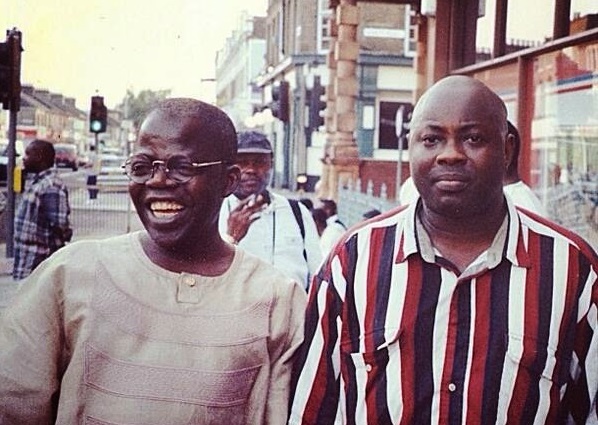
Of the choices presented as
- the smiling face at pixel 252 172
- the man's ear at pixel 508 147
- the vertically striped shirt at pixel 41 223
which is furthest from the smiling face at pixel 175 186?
the vertically striped shirt at pixel 41 223

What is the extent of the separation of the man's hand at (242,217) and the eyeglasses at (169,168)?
142 centimetres

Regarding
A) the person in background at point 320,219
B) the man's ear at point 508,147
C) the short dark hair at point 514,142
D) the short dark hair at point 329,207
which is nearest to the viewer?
the man's ear at point 508,147

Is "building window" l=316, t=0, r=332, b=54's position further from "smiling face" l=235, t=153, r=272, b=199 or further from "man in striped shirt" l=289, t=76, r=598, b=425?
"man in striped shirt" l=289, t=76, r=598, b=425

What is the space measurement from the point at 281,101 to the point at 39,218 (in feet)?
13.7

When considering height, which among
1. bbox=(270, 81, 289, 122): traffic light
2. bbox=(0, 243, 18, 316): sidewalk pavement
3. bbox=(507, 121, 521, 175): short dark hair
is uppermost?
bbox=(270, 81, 289, 122): traffic light

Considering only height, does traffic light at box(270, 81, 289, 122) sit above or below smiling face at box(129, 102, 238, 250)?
above

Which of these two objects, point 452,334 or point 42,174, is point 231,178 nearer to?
point 452,334

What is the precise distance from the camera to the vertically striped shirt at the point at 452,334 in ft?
6.84

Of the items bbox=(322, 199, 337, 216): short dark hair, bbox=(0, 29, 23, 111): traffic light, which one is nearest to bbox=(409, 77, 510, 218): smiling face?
bbox=(322, 199, 337, 216): short dark hair

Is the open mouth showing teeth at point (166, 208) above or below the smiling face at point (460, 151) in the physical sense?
below

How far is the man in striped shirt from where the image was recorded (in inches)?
82.4

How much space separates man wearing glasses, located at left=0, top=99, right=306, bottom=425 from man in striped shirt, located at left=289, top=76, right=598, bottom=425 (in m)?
0.13

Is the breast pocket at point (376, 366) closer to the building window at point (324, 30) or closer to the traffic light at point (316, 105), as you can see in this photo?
the building window at point (324, 30)

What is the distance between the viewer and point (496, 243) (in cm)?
218
